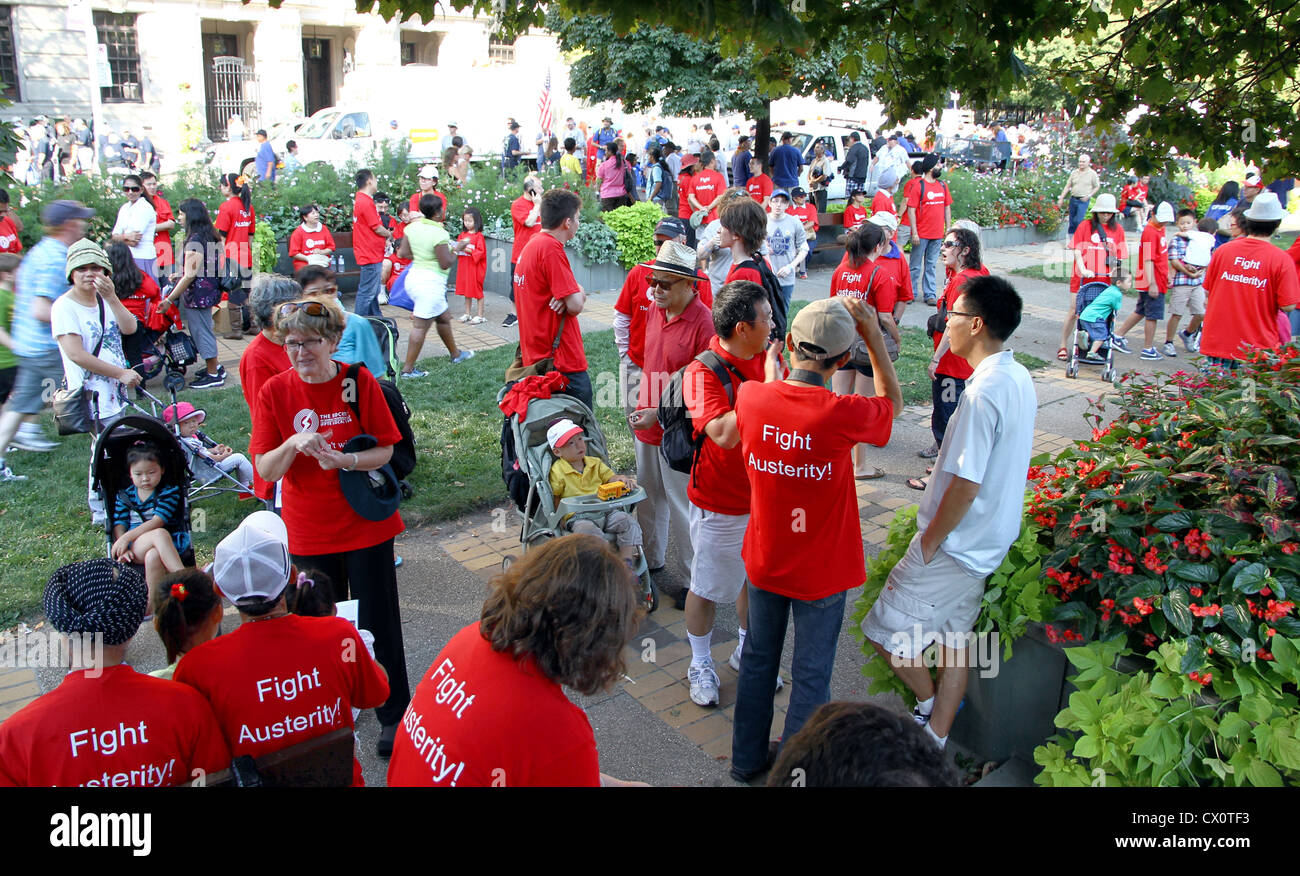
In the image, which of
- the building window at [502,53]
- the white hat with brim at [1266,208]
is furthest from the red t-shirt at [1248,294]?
the building window at [502,53]

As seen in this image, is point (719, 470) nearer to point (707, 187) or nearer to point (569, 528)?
point (569, 528)

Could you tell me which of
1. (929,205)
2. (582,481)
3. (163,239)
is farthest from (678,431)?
(929,205)

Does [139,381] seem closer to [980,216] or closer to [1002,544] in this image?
[1002,544]

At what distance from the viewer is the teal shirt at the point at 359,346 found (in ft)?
19.9

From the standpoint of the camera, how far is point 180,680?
8.97 ft

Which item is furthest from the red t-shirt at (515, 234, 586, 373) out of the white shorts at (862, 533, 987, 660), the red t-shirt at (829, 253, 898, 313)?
the white shorts at (862, 533, 987, 660)

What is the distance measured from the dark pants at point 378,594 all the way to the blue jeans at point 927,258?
442 inches

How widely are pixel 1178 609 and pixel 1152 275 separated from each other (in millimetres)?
8433

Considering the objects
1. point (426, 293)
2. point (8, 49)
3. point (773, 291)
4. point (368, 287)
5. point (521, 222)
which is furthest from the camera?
point (8, 49)

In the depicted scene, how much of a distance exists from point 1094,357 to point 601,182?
31.7 ft

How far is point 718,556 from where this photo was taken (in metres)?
4.43

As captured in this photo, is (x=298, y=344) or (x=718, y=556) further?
(x=718, y=556)
